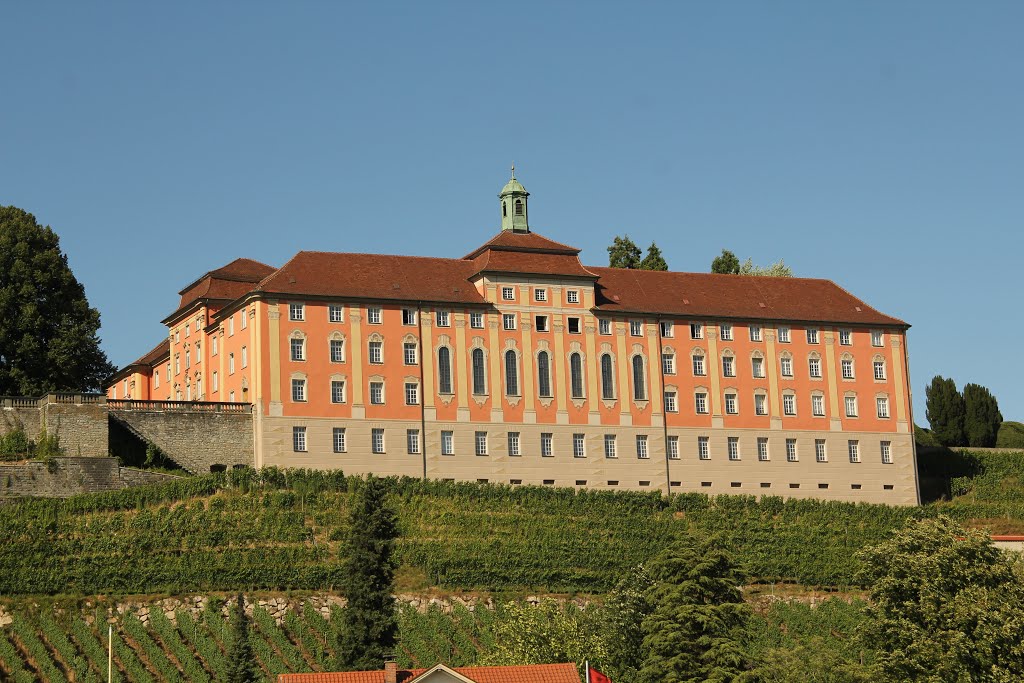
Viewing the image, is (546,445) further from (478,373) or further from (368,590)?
(368,590)

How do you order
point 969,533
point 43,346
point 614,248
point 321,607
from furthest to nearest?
point 614,248, point 43,346, point 321,607, point 969,533

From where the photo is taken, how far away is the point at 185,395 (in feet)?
327

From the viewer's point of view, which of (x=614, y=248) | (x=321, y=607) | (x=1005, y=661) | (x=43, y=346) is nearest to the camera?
(x=1005, y=661)

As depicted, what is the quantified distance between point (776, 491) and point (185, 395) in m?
29.2

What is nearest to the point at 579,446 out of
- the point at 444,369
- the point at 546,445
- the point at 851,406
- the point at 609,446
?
the point at 609,446

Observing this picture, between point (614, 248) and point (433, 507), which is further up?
point (614, 248)

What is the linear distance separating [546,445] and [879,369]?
1877cm

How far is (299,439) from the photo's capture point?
292 ft

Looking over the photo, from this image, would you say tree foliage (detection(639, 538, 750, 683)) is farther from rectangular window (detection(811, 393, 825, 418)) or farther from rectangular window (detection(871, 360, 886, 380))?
rectangular window (detection(871, 360, 886, 380))

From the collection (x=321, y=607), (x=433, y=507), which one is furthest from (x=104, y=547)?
(x=433, y=507)

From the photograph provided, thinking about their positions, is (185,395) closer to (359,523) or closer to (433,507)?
(433,507)

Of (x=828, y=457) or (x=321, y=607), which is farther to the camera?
(x=828, y=457)

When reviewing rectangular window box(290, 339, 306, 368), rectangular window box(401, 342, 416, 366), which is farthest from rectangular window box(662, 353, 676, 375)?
rectangular window box(290, 339, 306, 368)

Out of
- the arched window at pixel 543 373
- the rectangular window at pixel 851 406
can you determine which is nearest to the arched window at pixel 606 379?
the arched window at pixel 543 373
